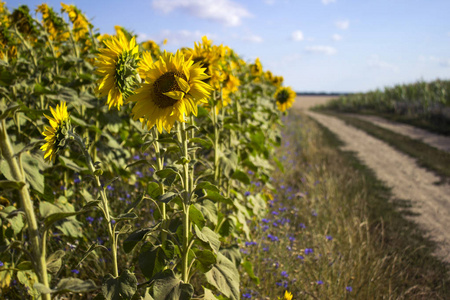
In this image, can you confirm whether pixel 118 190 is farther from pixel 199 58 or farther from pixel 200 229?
pixel 200 229

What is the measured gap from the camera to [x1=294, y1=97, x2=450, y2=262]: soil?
445 cm

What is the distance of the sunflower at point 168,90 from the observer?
1.52 meters

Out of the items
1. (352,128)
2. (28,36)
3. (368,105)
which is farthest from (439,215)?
(368,105)

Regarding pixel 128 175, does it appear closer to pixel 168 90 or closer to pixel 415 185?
pixel 168 90

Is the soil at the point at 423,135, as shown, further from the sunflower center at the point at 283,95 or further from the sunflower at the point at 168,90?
the sunflower at the point at 168,90

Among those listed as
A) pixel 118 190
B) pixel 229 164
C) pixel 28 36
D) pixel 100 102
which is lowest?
pixel 118 190

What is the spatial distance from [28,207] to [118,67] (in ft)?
2.35

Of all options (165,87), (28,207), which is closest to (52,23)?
(165,87)

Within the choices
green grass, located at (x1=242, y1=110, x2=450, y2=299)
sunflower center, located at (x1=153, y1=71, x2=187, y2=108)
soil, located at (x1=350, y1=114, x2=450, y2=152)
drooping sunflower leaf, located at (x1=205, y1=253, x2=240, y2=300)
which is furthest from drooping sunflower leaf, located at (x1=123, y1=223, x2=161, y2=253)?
soil, located at (x1=350, y1=114, x2=450, y2=152)

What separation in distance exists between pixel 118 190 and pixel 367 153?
6357 millimetres

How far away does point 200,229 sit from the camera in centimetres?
170

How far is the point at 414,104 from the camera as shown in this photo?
1548cm

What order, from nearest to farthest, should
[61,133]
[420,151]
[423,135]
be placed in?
[61,133] < [420,151] < [423,135]

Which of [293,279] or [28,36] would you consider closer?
[293,279]
